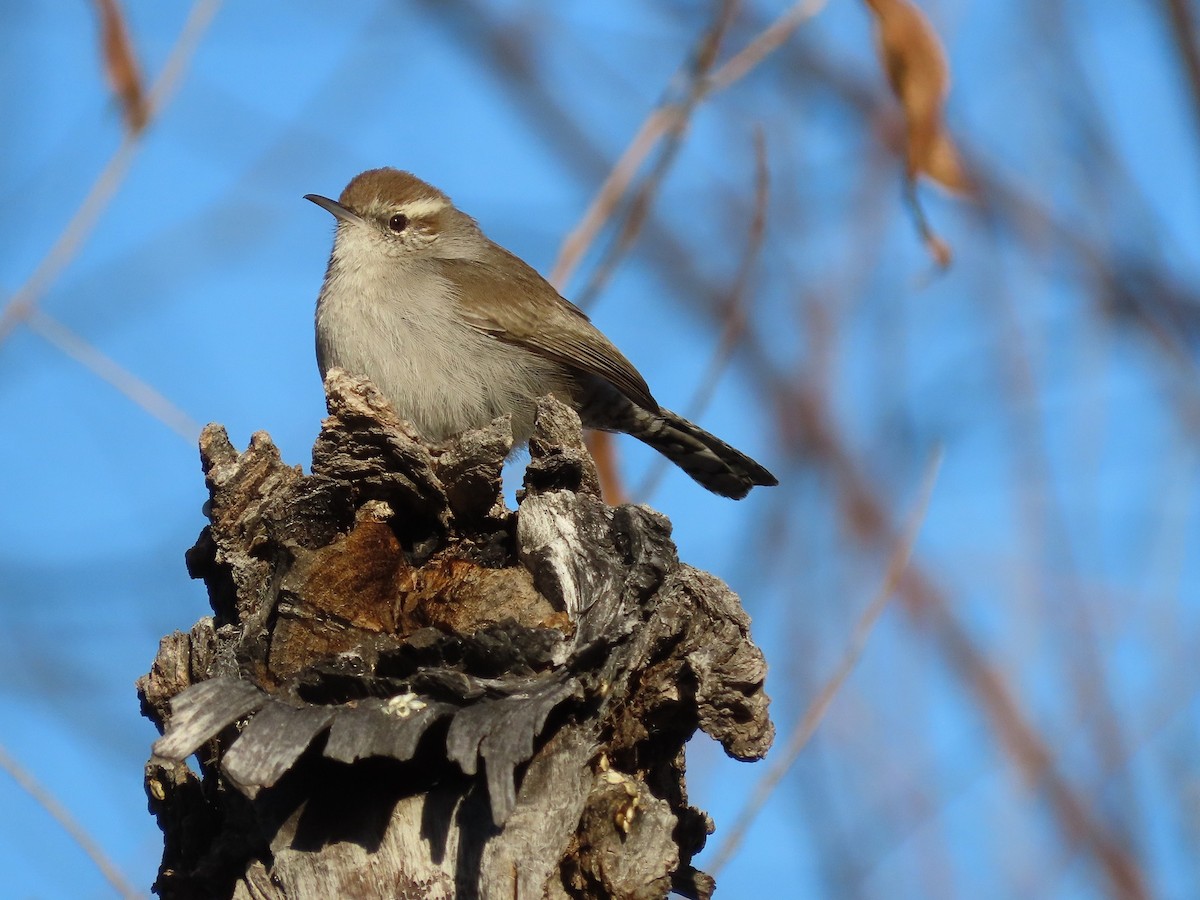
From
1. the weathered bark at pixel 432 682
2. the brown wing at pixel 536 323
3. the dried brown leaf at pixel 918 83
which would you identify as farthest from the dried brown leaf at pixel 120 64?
the brown wing at pixel 536 323

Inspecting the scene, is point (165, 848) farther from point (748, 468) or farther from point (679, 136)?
point (748, 468)

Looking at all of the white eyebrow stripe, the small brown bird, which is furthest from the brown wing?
the white eyebrow stripe

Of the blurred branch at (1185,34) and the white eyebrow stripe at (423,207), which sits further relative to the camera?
the white eyebrow stripe at (423,207)

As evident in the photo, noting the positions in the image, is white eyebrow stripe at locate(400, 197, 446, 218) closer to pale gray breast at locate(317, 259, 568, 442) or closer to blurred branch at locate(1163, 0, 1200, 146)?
pale gray breast at locate(317, 259, 568, 442)

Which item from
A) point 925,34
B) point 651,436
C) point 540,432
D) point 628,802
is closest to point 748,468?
point 651,436

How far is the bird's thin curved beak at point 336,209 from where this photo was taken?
20.5ft

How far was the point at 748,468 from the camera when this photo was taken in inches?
241

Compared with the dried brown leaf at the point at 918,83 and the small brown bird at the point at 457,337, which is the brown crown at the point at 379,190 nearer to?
the small brown bird at the point at 457,337

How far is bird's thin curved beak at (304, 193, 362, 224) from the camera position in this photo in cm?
626

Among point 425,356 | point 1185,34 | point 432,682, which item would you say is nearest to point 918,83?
point 1185,34

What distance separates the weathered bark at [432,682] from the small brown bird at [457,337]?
5.82ft

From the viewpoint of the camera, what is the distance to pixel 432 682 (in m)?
2.78

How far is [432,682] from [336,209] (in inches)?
158

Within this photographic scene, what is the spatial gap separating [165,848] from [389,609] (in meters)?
0.80
